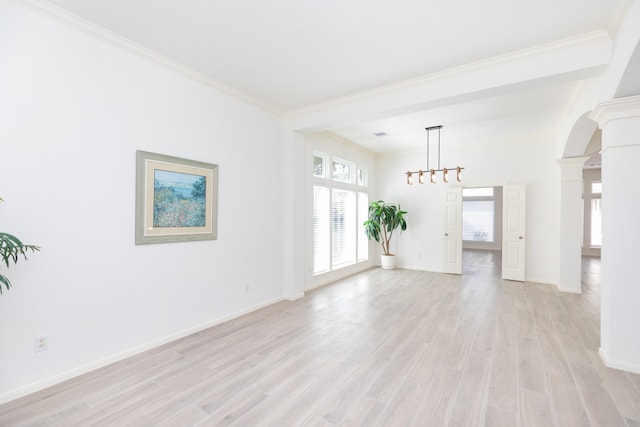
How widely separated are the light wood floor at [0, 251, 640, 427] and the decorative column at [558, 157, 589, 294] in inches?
58.9

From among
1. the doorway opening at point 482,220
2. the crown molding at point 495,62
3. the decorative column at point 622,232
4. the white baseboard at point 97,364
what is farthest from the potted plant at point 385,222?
the doorway opening at point 482,220

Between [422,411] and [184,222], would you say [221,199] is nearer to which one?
[184,222]

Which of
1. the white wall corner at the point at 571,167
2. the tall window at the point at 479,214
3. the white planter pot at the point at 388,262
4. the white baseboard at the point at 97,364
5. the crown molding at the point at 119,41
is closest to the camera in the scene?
the white baseboard at the point at 97,364

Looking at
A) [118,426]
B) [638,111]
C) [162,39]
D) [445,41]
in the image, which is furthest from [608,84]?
[118,426]

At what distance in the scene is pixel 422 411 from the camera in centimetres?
210

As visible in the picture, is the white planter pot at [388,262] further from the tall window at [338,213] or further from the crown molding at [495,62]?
the crown molding at [495,62]

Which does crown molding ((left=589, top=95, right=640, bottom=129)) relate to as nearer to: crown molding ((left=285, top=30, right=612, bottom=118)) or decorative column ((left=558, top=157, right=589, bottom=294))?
crown molding ((left=285, top=30, right=612, bottom=118))

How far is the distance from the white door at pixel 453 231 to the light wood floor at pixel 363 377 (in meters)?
2.78

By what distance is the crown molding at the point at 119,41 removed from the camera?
7.65ft

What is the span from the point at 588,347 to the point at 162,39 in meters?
5.39

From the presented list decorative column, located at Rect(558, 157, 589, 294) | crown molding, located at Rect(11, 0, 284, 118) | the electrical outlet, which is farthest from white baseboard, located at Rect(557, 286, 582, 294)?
the electrical outlet

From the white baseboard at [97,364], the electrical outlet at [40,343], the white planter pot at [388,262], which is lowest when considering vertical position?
the white baseboard at [97,364]

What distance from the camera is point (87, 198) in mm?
2596

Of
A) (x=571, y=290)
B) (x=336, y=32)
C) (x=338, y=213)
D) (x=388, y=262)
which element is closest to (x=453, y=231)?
(x=388, y=262)
